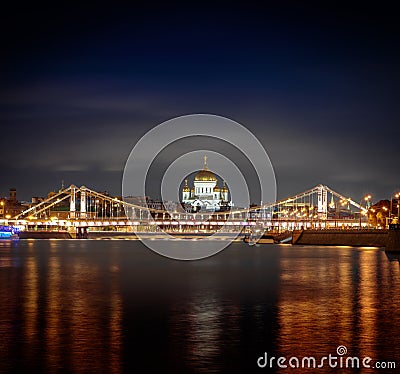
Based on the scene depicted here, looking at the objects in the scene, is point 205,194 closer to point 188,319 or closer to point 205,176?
point 205,176

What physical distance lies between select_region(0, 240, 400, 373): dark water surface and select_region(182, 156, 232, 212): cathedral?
146 meters

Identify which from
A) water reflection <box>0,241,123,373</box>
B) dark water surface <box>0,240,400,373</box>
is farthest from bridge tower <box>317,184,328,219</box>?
Result: water reflection <box>0,241,123,373</box>

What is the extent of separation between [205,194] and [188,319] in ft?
557

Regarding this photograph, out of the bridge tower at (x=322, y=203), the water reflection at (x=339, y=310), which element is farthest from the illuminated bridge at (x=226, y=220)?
the water reflection at (x=339, y=310)

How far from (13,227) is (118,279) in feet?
283

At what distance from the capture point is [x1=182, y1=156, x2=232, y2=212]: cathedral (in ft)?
615

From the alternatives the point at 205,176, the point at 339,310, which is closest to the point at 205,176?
the point at 205,176

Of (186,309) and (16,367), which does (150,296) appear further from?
(16,367)

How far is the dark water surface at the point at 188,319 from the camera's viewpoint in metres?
17.4

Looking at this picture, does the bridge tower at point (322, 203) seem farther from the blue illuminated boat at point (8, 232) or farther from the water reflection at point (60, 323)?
the water reflection at point (60, 323)

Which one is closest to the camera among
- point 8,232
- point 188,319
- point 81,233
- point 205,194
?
point 188,319

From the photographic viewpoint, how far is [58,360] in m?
17.0

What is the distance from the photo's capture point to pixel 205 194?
633 ft

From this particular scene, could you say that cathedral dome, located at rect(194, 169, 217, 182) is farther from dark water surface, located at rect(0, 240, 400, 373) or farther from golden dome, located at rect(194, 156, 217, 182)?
dark water surface, located at rect(0, 240, 400, 373)
